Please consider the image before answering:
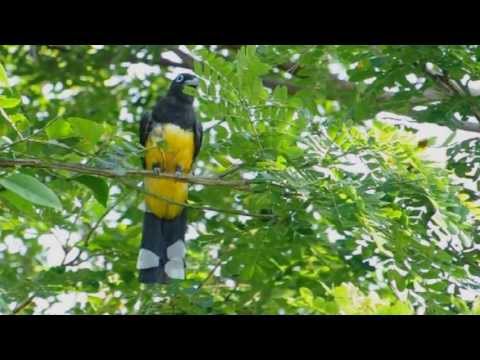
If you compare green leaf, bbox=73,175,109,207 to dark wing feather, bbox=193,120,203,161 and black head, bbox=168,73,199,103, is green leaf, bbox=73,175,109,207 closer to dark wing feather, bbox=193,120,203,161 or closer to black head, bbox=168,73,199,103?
dark wing feather, bbox=193,120,203,161

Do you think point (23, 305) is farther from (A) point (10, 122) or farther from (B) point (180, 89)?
(B) point (180, 89)

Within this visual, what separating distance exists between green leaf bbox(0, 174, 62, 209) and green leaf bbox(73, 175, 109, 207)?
842 millimetres

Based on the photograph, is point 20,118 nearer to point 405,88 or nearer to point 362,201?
point 362,201

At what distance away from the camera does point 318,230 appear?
429 cm

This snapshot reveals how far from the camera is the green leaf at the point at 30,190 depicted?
1780mm

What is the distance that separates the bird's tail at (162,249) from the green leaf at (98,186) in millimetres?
1590

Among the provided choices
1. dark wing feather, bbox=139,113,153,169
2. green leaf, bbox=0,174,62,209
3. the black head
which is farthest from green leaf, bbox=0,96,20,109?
the black head

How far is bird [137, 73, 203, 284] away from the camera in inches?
181

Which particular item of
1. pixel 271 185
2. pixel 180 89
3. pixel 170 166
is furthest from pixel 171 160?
pixel 271 185

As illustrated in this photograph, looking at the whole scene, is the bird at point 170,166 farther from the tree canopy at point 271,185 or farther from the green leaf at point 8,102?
the green leaf at point 8,102

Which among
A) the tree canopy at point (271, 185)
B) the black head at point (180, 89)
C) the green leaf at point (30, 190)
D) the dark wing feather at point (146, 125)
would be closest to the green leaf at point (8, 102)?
the tree canopy at point (271, 185)

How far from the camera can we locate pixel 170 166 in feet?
16.0
